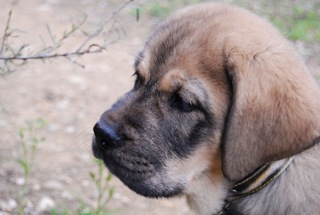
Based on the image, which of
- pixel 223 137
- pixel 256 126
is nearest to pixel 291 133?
pixel 256 126

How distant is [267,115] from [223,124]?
0.31 meters

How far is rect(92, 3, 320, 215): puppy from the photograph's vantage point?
129 inches

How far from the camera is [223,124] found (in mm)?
3484

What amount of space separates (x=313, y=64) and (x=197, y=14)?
4094mm

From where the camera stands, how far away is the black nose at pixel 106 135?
343 centimetres

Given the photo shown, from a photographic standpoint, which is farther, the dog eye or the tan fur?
the dog eye

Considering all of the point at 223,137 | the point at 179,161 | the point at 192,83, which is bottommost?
the point at 179,161

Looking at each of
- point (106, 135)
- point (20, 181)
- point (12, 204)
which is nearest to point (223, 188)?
point (106, 135)

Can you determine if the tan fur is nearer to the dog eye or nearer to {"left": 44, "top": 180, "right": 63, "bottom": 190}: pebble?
the dog eye

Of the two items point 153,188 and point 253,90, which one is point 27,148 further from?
point 253,90

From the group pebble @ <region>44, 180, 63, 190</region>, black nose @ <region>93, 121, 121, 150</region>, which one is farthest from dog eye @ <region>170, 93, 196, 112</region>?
pebble @ <region>44, 180, 63, 190</region>

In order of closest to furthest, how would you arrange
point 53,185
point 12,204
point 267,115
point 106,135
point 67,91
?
point 267,115
point 106,135
point 12,204
point 53,185
point 67,91

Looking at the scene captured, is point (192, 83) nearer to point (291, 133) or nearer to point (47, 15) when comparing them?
point (291, 133)

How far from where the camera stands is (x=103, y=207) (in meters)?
4.80
